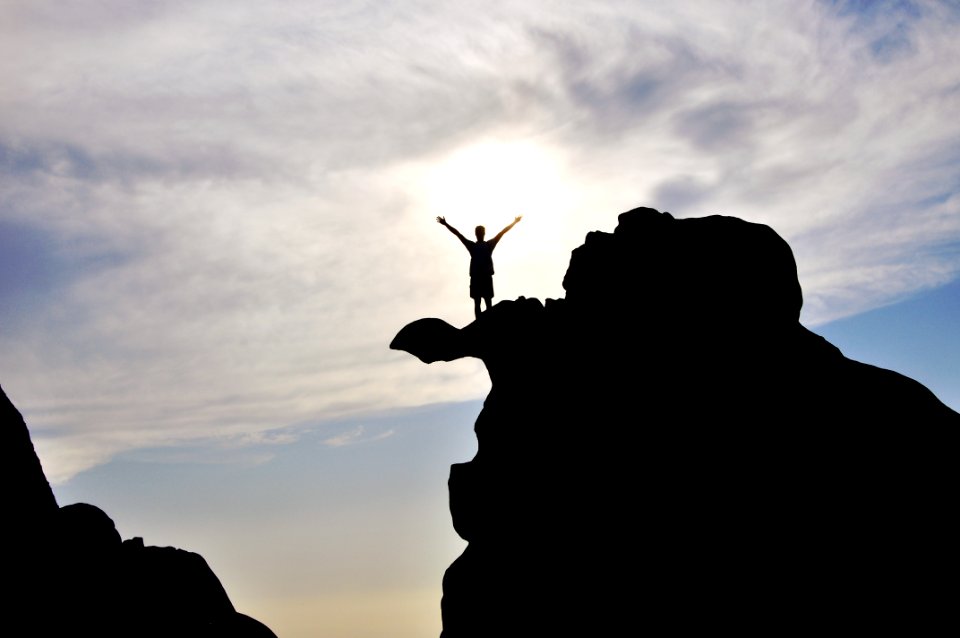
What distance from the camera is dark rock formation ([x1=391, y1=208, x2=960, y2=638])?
78.6 ft

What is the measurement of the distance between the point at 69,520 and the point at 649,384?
27.8 m

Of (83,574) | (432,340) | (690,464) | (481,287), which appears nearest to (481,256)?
(481,287)

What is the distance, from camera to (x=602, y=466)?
93.3 feet

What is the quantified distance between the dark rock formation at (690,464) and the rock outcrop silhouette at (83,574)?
17524 mm

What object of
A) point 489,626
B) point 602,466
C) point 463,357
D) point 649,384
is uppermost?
point 463,357

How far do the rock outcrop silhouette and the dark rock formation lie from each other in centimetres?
1752

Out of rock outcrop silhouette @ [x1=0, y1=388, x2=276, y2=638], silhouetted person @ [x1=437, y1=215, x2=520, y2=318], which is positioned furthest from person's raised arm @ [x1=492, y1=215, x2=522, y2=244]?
rock outcrop silhouette @ [x1=0, y1=388, x2=276, y2=638]

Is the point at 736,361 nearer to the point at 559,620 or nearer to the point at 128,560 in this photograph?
the point at 559,620

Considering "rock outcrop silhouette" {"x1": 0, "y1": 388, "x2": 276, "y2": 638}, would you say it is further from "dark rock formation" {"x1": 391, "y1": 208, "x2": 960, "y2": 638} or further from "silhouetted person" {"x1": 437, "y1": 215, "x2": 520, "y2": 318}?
"silhouetted person" {"x1": 437, "y1": 215, "x2": 520, "y2": 318}

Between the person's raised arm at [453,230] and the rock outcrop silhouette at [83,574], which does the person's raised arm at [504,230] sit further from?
the rock outcrop silhouette at [83,574]

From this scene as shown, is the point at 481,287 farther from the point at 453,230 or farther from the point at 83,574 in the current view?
the point at 83,574

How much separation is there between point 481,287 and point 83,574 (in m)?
22.6

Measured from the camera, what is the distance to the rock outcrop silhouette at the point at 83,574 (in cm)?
3791

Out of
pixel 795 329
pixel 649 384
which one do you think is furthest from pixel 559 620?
pixel 795 329
